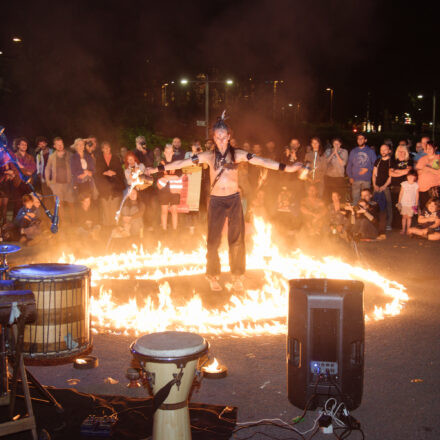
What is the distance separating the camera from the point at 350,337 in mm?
4336

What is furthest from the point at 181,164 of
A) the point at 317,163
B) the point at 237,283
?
the point at 317,163

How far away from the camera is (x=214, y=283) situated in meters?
8.12

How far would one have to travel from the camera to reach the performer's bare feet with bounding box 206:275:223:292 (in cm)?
806

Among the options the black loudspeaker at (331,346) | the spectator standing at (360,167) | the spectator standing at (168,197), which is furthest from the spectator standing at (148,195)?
the black loudspeaker at (331,346)

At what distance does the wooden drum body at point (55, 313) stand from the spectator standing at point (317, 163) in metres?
8.79

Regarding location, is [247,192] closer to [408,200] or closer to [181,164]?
[408,200]

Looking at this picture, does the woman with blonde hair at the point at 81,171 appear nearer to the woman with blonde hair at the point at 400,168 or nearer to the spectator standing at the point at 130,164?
the spectator standing at the point at 130,164

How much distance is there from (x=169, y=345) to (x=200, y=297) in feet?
12.8

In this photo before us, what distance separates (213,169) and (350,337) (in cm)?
398

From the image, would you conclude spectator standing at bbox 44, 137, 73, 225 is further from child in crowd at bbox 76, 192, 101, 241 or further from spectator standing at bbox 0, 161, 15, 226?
spectator standing at bbox 0, 161, 15, 226

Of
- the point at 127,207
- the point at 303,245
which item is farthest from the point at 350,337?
the point at 127,207

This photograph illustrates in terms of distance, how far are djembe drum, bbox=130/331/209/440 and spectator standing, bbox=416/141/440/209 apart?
10372mm

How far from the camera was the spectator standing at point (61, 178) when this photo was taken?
1255 centimetres

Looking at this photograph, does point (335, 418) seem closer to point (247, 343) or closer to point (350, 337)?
point (350, 337)
